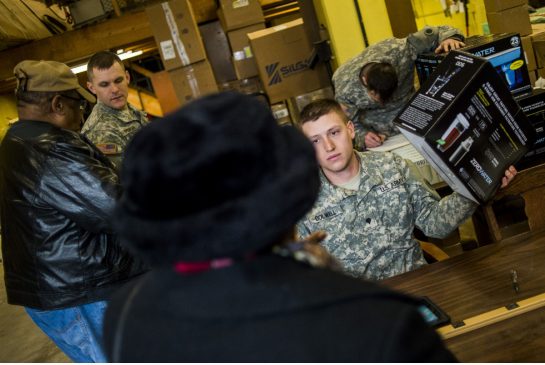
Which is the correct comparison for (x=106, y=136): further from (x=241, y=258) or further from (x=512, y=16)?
(x=241, y=258)

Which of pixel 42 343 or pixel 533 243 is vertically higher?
pixel 533 243

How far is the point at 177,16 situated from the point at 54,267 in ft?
12.7

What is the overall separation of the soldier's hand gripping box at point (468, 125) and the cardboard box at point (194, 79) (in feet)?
13.7

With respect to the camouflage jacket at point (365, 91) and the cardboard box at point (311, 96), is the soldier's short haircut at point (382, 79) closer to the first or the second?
the camouflage jacket at point (365, 91)

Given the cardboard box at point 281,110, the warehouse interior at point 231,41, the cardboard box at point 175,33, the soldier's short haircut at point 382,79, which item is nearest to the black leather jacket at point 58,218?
the warehouse interior at point 231,41

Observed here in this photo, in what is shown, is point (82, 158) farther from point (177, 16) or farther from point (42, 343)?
point (177, 16)

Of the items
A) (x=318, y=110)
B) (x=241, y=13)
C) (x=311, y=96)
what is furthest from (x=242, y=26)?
(x=318, y=110)

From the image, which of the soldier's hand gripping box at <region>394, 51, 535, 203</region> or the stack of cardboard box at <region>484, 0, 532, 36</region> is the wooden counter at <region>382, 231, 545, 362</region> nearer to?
the soldier's hand gripping box at <region>394, 51, 535, 203</region>

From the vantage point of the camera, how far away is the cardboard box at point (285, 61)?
529 centimetres

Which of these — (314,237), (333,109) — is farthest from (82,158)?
(314,237)

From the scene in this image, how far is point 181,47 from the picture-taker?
5824 mm

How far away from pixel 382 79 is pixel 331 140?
131 cm

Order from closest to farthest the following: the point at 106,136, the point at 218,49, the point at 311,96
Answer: the point at 106,136 → the point at 311,96 → the point at 218,49

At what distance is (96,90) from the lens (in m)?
3.62
